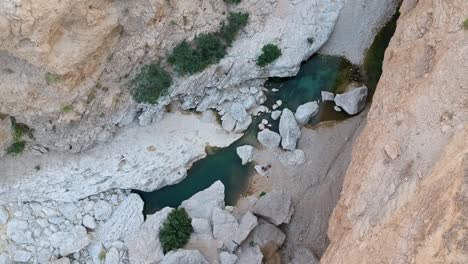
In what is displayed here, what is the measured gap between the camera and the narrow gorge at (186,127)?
55.3 feet

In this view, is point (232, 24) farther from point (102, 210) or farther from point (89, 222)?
A: point (89, 222)

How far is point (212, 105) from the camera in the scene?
761 inches

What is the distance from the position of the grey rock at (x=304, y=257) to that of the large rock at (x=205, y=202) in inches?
126

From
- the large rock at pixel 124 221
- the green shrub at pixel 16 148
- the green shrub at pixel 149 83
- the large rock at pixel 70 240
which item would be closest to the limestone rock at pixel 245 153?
the green shrub at pixel 149 83

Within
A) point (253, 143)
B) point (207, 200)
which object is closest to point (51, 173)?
point (207, 200)

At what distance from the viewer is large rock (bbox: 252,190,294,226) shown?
17.6m

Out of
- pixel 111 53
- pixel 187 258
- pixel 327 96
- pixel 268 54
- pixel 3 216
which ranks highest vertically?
pixel 111 53

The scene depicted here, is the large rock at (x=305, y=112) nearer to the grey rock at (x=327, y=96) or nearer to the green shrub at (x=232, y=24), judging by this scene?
the grey rock at (x=327, y=96)

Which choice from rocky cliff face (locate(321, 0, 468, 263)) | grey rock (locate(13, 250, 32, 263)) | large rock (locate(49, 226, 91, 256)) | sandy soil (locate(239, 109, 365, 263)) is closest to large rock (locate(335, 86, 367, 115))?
sandy soil (locate(239, 109, 365, 263))

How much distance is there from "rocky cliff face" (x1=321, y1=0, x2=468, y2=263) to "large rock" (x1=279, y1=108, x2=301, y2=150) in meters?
4.76

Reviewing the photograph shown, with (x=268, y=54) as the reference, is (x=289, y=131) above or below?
below

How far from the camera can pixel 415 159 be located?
446 inches

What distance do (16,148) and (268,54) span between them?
9.50 m

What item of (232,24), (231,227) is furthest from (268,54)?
(231,227)
